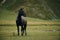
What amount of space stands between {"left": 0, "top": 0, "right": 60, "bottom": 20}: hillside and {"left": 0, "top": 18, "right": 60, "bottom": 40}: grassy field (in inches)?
7.1

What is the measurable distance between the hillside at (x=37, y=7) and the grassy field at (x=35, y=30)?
180 mm

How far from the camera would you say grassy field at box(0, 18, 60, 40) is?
6.71 metres

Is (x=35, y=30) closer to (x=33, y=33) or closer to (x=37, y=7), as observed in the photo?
(x=33, y=33)

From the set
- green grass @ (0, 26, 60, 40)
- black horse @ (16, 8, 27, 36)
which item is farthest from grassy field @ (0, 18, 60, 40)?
black horse @ (16, 8, 27, 36)

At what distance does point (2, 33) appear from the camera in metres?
6.70

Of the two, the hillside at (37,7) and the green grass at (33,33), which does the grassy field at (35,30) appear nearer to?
the green grass at (33,33)

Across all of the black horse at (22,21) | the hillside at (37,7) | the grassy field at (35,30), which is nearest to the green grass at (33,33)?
the grassy field at (35,30)

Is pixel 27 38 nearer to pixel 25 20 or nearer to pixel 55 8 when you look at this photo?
pixel 25 20

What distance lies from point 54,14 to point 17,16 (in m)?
1.07

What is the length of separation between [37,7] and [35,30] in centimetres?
67

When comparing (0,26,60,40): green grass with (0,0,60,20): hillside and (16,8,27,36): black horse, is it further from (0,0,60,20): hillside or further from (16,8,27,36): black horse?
(0,0,60,20): hillside

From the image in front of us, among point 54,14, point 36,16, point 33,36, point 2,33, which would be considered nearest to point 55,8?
point 54,14

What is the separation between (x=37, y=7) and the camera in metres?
6.86

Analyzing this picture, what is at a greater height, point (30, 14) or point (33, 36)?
point (30, 14)
